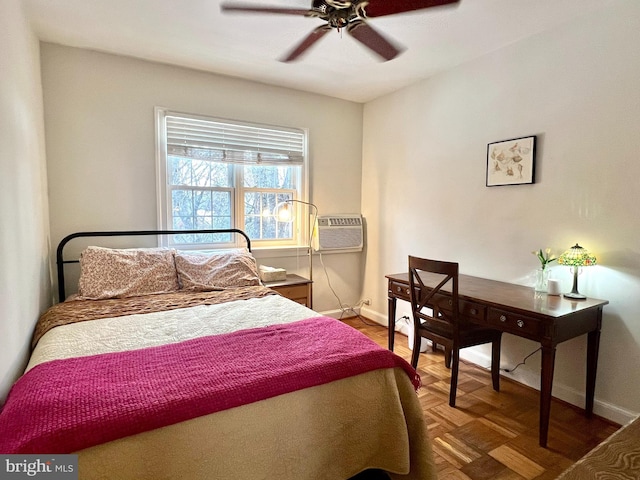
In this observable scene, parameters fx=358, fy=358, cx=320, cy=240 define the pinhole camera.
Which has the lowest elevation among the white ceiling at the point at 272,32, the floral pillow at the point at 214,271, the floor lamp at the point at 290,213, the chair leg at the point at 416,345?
the chair leg at the point at 416,345

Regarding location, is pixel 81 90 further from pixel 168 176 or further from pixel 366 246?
pixel 366 246

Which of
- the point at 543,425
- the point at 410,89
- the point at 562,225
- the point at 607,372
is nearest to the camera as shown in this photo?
the point at 543,425

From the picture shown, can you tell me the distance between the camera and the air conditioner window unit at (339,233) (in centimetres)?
376

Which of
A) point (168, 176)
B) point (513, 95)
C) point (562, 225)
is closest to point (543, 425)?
point (562, 225)

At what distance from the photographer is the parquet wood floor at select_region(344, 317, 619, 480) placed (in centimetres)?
178

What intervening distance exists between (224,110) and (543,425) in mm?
3329

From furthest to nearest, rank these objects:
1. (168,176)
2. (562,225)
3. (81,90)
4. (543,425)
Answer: (168,176) < (81,90) < (562,225) < (543,425)

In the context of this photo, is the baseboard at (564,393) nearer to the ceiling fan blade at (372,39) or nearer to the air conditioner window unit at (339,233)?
the air conditioner window unit at (339,233)

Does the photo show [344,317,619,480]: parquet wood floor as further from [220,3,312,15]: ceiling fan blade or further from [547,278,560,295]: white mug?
[220,3,312,15]: ceiling fan blade

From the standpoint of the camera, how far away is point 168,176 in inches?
124

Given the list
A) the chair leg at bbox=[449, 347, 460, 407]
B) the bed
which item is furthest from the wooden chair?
the bed

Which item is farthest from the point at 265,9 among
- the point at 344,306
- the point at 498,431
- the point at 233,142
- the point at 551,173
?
the point at 344,306

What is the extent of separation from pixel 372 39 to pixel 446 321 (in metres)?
1.83

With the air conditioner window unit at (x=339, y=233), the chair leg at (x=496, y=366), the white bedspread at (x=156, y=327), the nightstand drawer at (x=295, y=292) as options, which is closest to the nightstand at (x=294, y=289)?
the nightstand drawer at (x=295, y=292)
